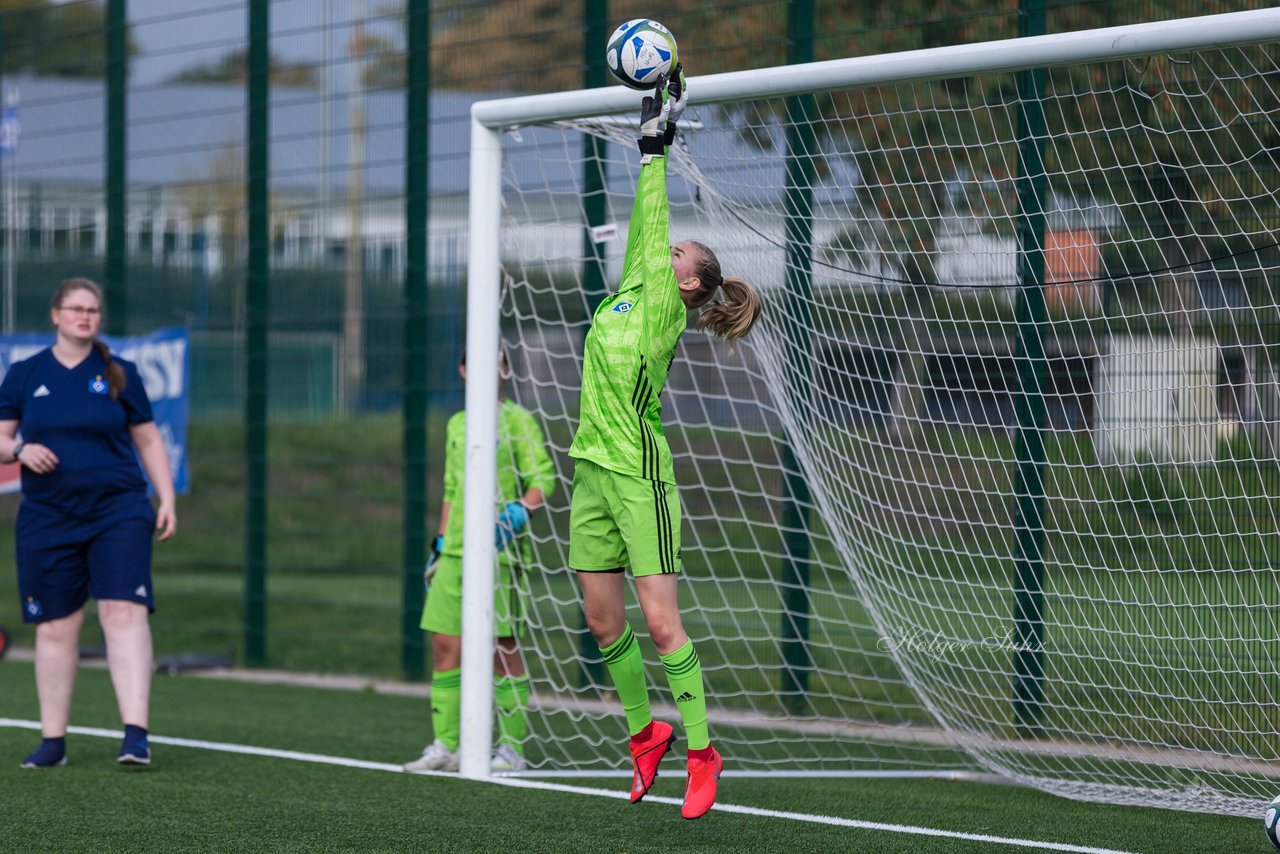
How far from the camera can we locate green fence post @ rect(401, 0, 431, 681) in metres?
8.96

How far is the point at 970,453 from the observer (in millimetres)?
6109

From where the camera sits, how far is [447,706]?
6266 mm

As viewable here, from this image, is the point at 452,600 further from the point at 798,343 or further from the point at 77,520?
the point at 798,343

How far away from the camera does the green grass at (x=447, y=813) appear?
4.68m

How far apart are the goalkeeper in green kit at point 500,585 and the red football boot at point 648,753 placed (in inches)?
60.6

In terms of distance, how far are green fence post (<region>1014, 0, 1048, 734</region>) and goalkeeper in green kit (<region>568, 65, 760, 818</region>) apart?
Result: 5.42 feet

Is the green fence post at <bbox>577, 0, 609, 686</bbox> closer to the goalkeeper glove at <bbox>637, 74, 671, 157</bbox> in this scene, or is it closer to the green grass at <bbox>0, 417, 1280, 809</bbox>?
the green grass at <bbox>0, 417, 1280, 809</bbox>

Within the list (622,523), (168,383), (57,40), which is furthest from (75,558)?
(57,40)

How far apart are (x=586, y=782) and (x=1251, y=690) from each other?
257 centimetres

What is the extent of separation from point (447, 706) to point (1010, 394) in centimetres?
272

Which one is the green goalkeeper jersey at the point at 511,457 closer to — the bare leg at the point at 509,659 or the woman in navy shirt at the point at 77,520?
the bare leg at the point at 509,659

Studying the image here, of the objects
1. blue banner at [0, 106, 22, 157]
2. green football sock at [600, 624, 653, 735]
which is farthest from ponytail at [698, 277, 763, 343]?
blue banner at [0, 106, 22, 157]

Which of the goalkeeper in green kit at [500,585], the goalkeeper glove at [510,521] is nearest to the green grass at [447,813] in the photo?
the goalkeeper in green kit at [500,585]

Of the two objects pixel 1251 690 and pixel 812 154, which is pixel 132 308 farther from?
pixel 1251 690
